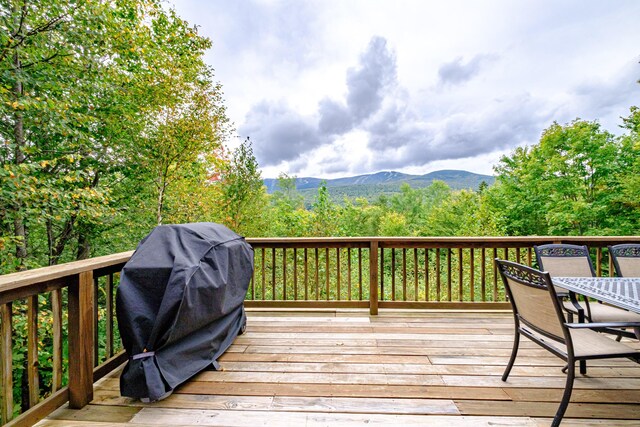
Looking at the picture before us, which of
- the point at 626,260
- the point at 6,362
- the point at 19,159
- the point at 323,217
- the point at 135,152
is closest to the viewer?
the point at 6,362

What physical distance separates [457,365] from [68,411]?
2703mm

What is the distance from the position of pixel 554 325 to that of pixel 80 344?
2.90m

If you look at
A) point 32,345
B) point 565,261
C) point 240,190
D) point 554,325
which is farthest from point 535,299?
point 240,190

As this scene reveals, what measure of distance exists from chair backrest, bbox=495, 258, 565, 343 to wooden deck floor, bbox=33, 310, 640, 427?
0.50 metres

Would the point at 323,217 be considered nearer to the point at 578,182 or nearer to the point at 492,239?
the point at 492,239

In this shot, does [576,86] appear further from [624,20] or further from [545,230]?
[545,230]

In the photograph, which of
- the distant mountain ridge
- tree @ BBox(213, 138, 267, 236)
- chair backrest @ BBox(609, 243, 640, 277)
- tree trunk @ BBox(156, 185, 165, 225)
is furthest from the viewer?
the distant mountain ridge

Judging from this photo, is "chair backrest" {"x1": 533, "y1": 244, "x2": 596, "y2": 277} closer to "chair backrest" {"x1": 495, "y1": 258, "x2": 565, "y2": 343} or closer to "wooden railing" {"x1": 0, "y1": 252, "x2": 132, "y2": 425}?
"chair backrest" {"x1": 495, "y1": 258, "x2": 565, "y2": 343}

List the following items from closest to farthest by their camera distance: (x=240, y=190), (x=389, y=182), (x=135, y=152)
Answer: (x=135, y=152), (x=240, y=190), (x=389, y=182)

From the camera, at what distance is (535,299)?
67.4 inches

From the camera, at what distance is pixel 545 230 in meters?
14.2

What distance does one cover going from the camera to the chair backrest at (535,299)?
1574 mm

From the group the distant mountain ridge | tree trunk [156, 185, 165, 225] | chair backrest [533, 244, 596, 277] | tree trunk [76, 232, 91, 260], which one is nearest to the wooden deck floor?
chair backrest [533, 244, 596, 277]

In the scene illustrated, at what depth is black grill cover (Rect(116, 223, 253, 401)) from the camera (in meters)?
1.73
